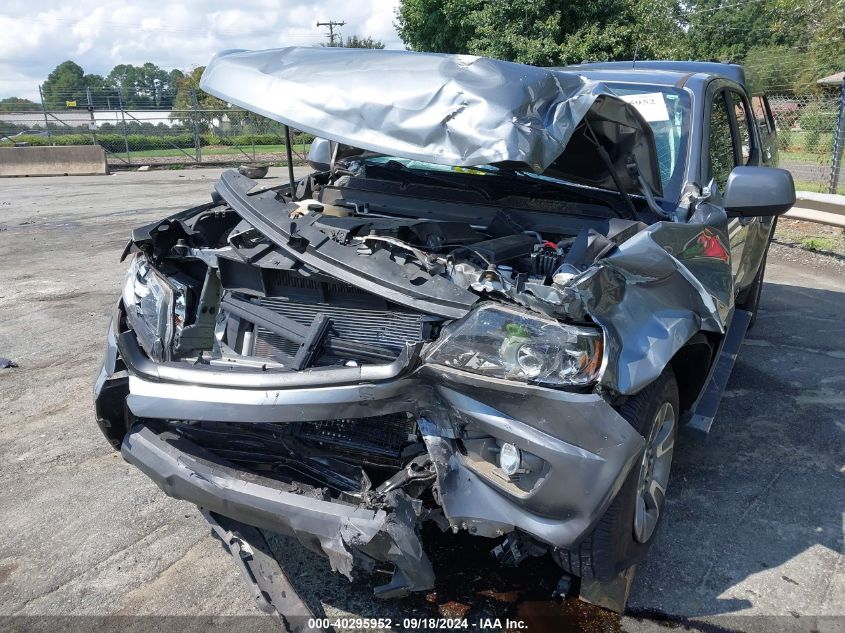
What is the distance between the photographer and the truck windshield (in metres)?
3.56

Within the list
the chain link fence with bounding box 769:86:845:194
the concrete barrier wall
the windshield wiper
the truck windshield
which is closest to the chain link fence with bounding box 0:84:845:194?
the concrete barrier wall

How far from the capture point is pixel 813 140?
13.8m

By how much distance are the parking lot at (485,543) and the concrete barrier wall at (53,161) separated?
1695cm

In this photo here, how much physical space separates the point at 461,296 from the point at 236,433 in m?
1.02

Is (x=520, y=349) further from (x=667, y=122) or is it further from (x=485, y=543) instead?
(x=667, y=122)

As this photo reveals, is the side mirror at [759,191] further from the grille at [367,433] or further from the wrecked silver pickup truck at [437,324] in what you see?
the grille at [367,433]

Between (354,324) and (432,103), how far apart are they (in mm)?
915

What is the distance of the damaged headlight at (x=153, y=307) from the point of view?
9.67 ft

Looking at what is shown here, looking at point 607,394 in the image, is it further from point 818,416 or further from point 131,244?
point 818,416

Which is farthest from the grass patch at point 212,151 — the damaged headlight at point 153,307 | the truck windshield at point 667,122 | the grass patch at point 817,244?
the damaged headlight at point 153,307

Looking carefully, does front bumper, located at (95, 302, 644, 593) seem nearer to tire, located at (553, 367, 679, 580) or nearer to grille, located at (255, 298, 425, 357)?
tire, located at (553, 367, 679, 580)

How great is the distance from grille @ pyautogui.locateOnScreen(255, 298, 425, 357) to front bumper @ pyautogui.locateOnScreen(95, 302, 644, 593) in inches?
11.7

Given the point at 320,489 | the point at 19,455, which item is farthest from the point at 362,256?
the point at 19,455

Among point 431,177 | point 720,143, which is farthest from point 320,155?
point 720,143
